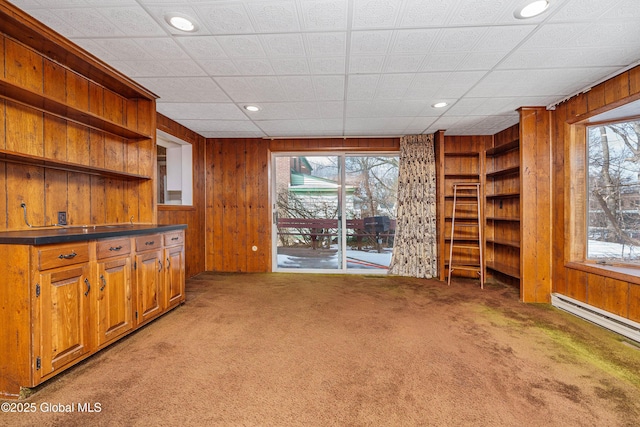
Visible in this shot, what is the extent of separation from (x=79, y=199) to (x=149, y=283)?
0.97 metres

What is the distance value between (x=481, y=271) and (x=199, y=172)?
4556mm

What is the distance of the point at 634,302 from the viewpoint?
2.41 m

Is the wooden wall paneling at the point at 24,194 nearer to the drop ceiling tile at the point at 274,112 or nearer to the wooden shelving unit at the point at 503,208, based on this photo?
the drop ceiling tile at the point at 274,112

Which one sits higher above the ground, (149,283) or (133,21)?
(133,21)

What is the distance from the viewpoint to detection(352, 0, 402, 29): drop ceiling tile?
1.67m

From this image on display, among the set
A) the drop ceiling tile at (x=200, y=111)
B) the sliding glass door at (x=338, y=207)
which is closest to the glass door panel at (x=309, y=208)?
the sliding glass door at (x=338, y=207)

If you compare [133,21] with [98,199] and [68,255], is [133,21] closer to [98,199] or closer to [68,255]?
[68,255]

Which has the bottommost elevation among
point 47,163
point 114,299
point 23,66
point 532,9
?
point 114,299

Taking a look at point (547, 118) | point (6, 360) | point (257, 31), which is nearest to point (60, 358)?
point (6, 360)

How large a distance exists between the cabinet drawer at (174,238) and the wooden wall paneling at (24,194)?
902 mm

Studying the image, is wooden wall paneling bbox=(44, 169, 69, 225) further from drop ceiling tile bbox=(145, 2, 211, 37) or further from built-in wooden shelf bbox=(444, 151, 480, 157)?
built-in wooden shelf bbox=(444, 151, 480, 157)

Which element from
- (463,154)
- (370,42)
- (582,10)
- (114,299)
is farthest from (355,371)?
(463,154)

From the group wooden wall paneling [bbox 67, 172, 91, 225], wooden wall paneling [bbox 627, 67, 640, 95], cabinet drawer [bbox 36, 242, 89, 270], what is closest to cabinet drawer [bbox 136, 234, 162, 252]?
cabinet drawer [bbox 36, 242, 89, 270]

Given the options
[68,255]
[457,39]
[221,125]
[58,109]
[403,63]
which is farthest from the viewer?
[221,125]
